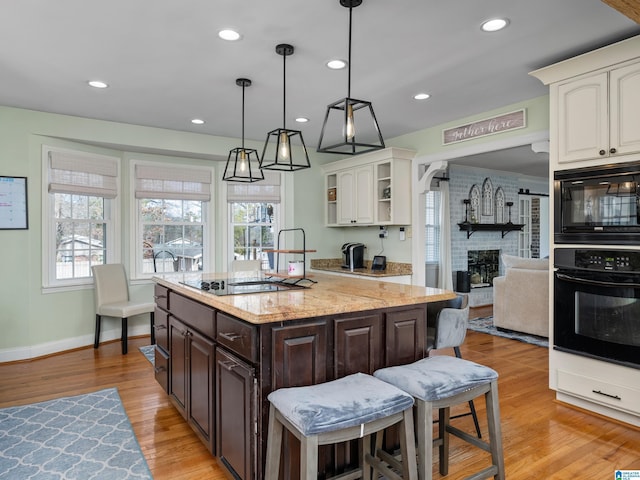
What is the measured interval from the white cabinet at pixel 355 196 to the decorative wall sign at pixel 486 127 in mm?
1129

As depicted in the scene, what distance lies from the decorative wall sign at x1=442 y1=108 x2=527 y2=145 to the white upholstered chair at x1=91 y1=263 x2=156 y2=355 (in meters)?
3.85

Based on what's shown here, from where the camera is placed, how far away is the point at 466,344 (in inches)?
194

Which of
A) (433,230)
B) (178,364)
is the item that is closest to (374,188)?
(433,230)

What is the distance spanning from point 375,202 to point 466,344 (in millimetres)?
2048

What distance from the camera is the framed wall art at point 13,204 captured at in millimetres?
4195

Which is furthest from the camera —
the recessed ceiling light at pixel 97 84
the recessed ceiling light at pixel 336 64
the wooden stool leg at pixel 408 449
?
the recessed ceiling light at pixel 97 84

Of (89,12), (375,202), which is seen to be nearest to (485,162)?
(375,202)

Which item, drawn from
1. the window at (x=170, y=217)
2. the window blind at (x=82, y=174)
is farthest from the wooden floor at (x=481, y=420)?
the window blind at (x=82, y=174)

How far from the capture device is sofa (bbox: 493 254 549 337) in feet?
16.5

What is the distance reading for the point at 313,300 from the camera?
2.16 m

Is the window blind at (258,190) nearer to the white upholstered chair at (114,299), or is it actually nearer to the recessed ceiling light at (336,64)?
the white upholstered chair at (114,299)

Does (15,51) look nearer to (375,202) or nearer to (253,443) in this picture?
(253,443)

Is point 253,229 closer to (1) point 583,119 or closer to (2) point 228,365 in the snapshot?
(2) point 228,365

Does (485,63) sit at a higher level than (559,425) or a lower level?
higher
